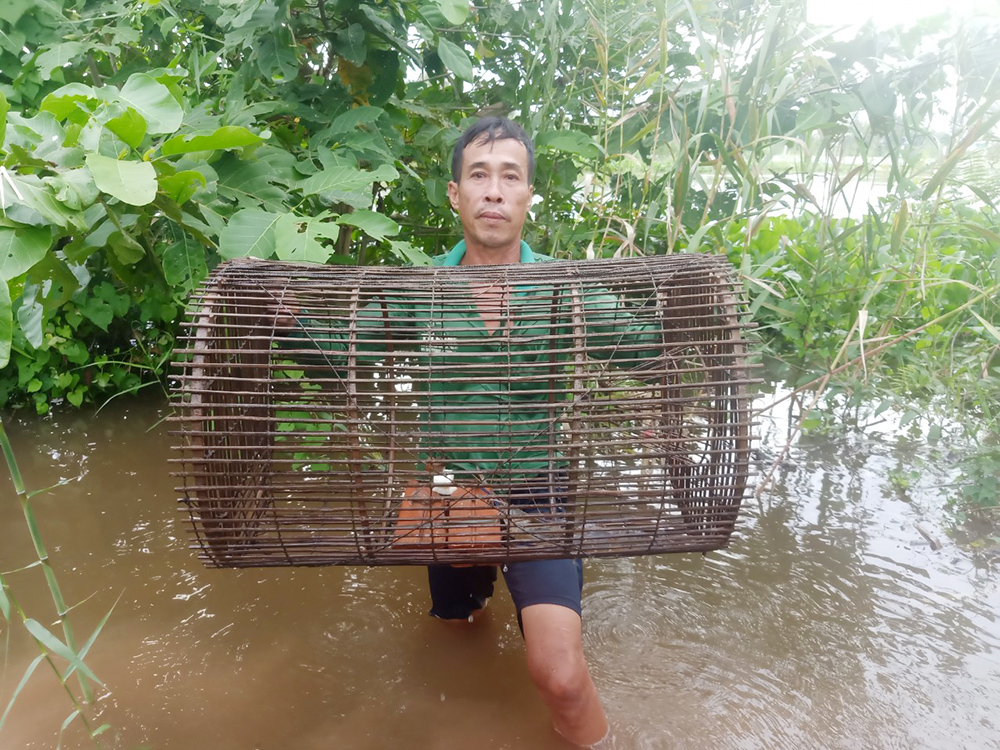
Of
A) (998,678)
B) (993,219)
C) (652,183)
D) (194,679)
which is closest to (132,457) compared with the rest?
(194,679)

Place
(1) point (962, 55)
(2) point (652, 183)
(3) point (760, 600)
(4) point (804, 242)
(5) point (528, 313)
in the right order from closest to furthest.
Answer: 1. (5) point (528, 313)
2. (1) point (962, 55)
3. (3) point (760, 600)
4. (2) point (652, 183)
5. (4) point (804, 242)

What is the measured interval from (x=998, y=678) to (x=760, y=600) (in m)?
0.60

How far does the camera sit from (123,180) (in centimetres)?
160

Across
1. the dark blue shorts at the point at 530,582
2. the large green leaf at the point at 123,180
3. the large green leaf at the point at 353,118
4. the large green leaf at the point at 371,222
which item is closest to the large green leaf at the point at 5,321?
the large green leaf at the point at 123,180

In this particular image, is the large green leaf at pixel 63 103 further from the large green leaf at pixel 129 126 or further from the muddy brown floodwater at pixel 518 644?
the muddy brown floodwater at pixel 518 644

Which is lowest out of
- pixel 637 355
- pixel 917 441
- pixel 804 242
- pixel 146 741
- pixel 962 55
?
pixel 146 741

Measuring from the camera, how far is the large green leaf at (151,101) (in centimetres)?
175

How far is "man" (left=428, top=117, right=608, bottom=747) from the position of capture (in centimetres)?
165

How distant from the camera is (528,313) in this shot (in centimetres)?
165

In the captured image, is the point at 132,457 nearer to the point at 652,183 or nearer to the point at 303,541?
the point at 303,541

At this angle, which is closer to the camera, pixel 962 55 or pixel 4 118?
pixel 4 118

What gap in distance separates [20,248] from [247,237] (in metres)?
0.54

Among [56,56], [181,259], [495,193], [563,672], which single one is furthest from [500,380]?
[56,56]

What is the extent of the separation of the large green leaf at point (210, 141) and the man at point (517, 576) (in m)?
0.61
